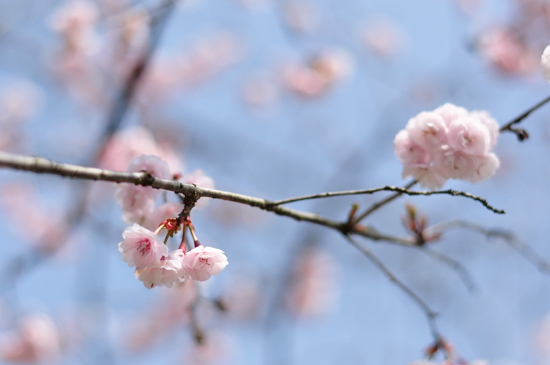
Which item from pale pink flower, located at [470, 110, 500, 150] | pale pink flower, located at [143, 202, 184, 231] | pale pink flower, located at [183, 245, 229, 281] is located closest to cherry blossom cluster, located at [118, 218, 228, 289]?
pale pink flower, located at [183, 245, 229, 281]

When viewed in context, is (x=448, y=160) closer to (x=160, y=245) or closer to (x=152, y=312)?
(x=160, y=245)

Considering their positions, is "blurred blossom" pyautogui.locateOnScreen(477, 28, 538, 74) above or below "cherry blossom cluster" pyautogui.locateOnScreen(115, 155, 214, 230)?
above

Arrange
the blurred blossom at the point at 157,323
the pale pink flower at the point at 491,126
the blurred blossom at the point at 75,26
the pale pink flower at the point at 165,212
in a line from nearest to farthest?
the pale pink flower at the point at 165,212 < the pale pink flower at the point at 491,126 < the blurred blossom at the point at 75,26 < the blurred blossom at the point at 157,323

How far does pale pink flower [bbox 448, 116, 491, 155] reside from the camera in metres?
1.47

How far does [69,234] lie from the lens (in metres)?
3.45

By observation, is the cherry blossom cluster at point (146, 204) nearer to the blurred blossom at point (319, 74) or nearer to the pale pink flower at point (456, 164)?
the pale pink flower at point (456, 164)

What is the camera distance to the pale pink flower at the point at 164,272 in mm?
1166

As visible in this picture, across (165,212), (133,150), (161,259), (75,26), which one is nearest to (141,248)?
(161,259)

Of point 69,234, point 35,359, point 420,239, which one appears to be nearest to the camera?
point 420,239

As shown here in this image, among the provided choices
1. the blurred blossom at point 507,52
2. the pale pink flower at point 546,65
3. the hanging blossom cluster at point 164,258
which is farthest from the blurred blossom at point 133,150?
the blurred blossom at point 507,52

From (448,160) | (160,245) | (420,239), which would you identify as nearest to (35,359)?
(160,245)

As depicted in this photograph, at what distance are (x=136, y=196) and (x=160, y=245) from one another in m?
0.38

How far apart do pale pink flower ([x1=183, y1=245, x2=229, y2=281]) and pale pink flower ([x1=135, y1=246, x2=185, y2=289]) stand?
1.0 inches

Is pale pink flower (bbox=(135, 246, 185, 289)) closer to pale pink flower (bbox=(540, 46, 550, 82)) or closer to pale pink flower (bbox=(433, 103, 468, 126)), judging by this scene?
pale pink flower (bbox=(433, 103, 468, 126))
